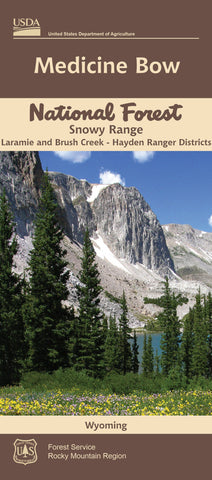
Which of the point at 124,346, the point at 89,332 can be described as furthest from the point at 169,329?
the point at 89,332

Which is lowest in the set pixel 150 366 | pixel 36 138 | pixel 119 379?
pixel 150 366

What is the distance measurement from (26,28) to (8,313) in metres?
19.8

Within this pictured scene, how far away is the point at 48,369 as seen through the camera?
21922 mm

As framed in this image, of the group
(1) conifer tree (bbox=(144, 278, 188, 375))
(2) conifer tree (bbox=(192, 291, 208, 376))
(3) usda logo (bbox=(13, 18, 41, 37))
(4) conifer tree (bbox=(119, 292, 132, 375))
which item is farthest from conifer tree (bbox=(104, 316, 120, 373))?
(3) usda logo (bbox=(13, 18, 41, 37))

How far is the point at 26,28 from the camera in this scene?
8344 millimetres

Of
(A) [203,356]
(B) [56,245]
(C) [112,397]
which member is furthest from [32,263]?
(A) [203,356]

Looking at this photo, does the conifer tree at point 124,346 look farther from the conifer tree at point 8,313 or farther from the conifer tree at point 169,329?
the conifer tree at point 8,313

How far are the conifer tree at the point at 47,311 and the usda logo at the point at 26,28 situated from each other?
1552cm

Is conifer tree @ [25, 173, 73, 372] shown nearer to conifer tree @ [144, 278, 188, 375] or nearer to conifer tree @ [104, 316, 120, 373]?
conifer tree @ [144, 278, 188, 375]
